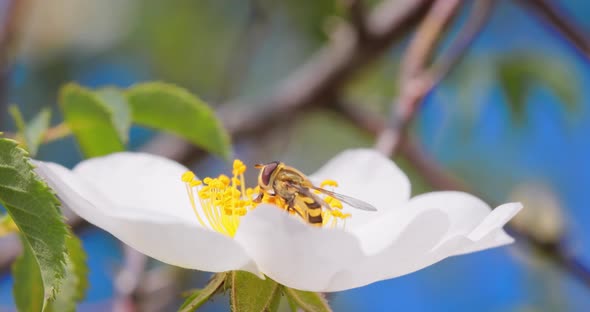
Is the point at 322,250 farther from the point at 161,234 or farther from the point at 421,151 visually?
the point at 421,151

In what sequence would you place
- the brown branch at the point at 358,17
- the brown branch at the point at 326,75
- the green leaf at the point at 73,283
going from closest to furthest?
the green leaf at the point at 73,283, the brown branch at the point at 358,17, the brown branch at the point at 326,75

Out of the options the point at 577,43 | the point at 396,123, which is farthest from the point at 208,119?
the point at 577,43

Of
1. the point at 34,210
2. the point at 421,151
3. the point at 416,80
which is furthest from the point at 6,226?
the point at 421,151

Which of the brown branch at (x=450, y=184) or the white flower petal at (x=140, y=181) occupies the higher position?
the brown branch at (x=450, y=184)

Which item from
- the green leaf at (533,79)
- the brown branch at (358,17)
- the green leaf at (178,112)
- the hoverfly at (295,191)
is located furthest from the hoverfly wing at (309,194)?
the green leaf at (533,79)

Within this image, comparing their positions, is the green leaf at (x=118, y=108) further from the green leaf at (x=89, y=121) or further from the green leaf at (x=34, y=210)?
the green leaf at (x=34, y=210)
